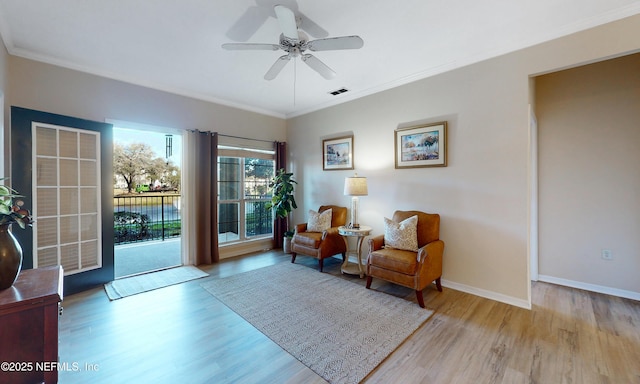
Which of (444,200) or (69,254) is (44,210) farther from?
(444,200)

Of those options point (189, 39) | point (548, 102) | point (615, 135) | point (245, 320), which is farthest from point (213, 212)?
point (615, 135)

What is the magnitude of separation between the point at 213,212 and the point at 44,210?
1.94 metres

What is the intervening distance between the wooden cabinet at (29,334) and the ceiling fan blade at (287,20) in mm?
2221

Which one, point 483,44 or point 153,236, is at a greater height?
point 483,44

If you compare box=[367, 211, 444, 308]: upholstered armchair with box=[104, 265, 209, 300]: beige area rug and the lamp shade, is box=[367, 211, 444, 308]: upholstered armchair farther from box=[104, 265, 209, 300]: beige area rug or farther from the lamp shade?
box=[104, 265, 209, 300]: beige area rug

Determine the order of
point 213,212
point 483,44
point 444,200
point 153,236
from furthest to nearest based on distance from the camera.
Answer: point 153,236 → point 213,212 → point 444,200 → point 483,44

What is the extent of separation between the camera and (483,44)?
2.74m

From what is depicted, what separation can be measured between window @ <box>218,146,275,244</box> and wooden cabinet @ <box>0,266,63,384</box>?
3227 mm

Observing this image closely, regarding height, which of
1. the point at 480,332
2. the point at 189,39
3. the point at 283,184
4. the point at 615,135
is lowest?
the point at 480,332

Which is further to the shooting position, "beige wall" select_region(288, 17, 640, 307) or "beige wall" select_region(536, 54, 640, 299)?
"beige wall" select_region(536, 54, 640, 299)

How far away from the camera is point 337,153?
4.46 m

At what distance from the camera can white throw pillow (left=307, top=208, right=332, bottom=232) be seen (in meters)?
4.17

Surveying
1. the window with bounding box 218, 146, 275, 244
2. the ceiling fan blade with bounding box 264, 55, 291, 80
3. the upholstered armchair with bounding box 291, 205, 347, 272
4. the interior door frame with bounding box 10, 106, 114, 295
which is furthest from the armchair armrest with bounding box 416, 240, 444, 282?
the interior door frame with bounding box 10, 106, 114, 295

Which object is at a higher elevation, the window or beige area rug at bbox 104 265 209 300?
the window
